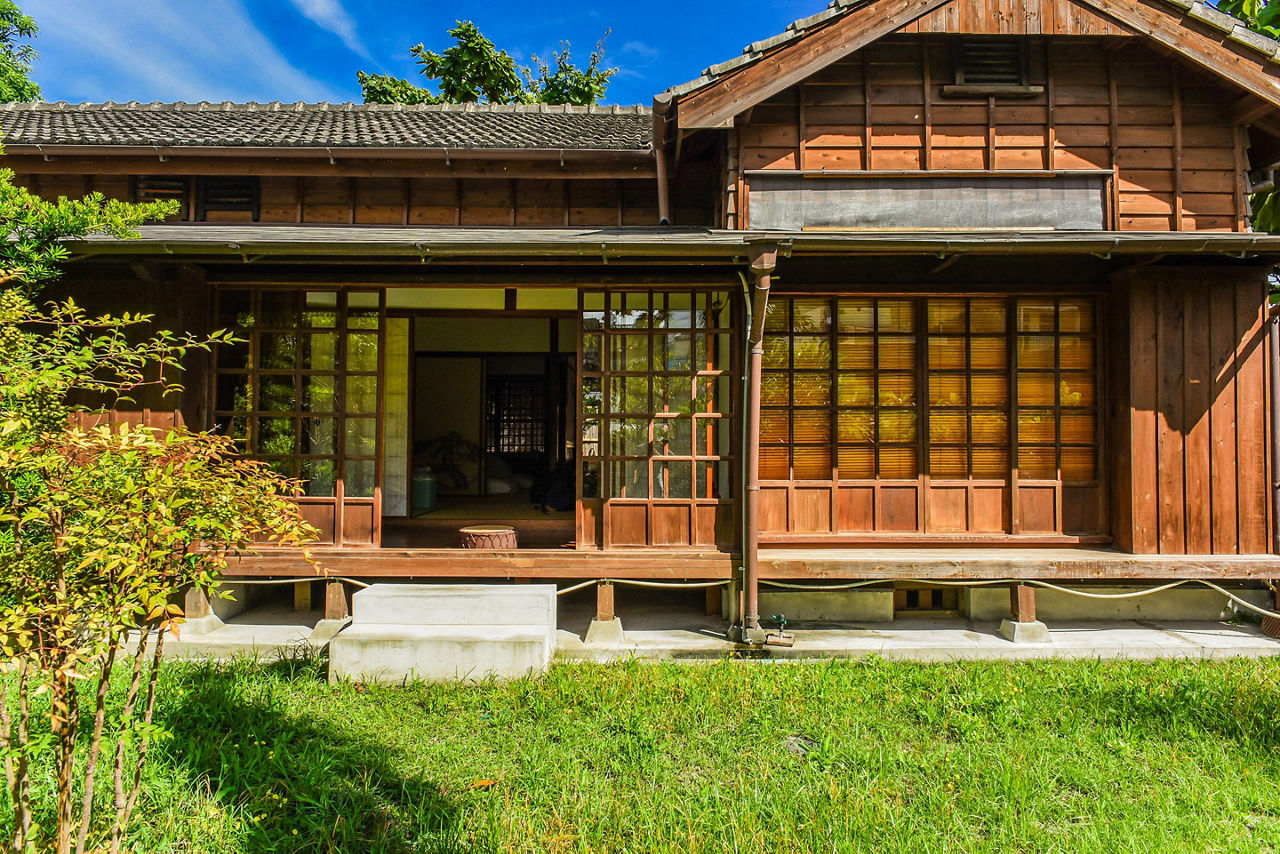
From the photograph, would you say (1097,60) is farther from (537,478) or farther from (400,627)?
(537,478)

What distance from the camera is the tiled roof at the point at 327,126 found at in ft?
21.4

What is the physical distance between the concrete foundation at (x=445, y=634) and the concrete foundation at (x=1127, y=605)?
3892mm

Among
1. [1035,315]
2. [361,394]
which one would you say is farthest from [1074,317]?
[361,394]

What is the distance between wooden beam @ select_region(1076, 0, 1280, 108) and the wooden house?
0.03 metres

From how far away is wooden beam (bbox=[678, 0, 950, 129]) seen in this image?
5.30 meters

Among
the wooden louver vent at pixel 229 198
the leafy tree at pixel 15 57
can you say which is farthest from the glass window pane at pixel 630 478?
the leafy tree at pixel 15 57

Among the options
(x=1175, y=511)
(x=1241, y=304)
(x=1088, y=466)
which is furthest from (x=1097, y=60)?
(x=1175, y=511)

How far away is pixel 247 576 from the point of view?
212 inches

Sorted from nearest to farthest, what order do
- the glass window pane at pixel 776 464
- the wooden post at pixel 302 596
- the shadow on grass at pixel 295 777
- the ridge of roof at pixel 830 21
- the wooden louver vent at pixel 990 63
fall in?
the shadow on grass at pixel 295 777
the ridge of roof at pixel 830 21
the wooden louver vent at pixel 990 63
the glass window pane at pixel 776 464
the wooden post at pixel 302 596

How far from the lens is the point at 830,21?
532 cm

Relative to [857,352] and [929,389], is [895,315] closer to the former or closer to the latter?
[857,352]

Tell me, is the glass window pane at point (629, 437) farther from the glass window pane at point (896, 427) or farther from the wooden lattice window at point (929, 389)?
the glass window pane at point (896, 427)

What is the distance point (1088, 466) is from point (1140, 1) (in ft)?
12.7

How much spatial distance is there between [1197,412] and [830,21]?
4398 mm
